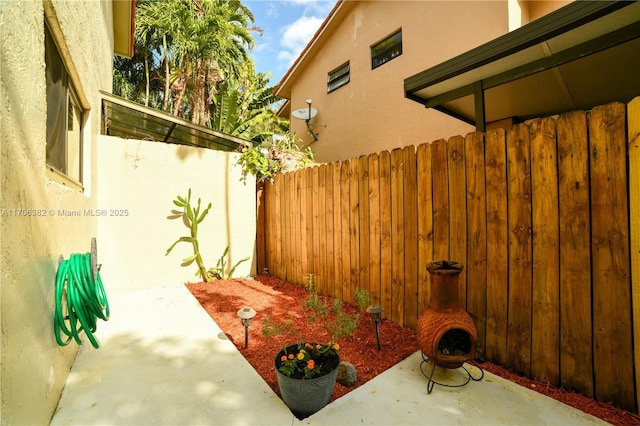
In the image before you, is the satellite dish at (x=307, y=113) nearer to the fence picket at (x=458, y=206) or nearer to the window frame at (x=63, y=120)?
the window frame at (x=63, y=120)

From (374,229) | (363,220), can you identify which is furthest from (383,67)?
(374,229)

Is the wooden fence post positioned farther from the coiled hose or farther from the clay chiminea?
the coiled hose

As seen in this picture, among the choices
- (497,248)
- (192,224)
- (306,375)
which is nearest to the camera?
(306,375)

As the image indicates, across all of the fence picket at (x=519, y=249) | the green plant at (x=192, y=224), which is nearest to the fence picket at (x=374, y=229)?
the fence picket at (x=519, y=249)

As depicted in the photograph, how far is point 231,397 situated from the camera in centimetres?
194

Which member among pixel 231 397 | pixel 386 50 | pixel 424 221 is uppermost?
pixel 386 50

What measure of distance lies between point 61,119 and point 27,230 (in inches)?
56.2

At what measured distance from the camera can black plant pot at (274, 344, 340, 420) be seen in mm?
1696

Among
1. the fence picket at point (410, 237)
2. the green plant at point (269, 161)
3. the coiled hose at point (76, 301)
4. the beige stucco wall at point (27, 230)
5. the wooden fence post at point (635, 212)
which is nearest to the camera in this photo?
the beige stucco wall at point (27, 230)

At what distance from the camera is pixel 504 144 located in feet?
7.21

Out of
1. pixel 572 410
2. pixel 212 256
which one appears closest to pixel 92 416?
pixel 572 410

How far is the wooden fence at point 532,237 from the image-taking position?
172 centimetres

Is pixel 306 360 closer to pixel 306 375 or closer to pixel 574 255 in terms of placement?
pixel 306 375

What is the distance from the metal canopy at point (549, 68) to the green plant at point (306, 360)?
268 cm
